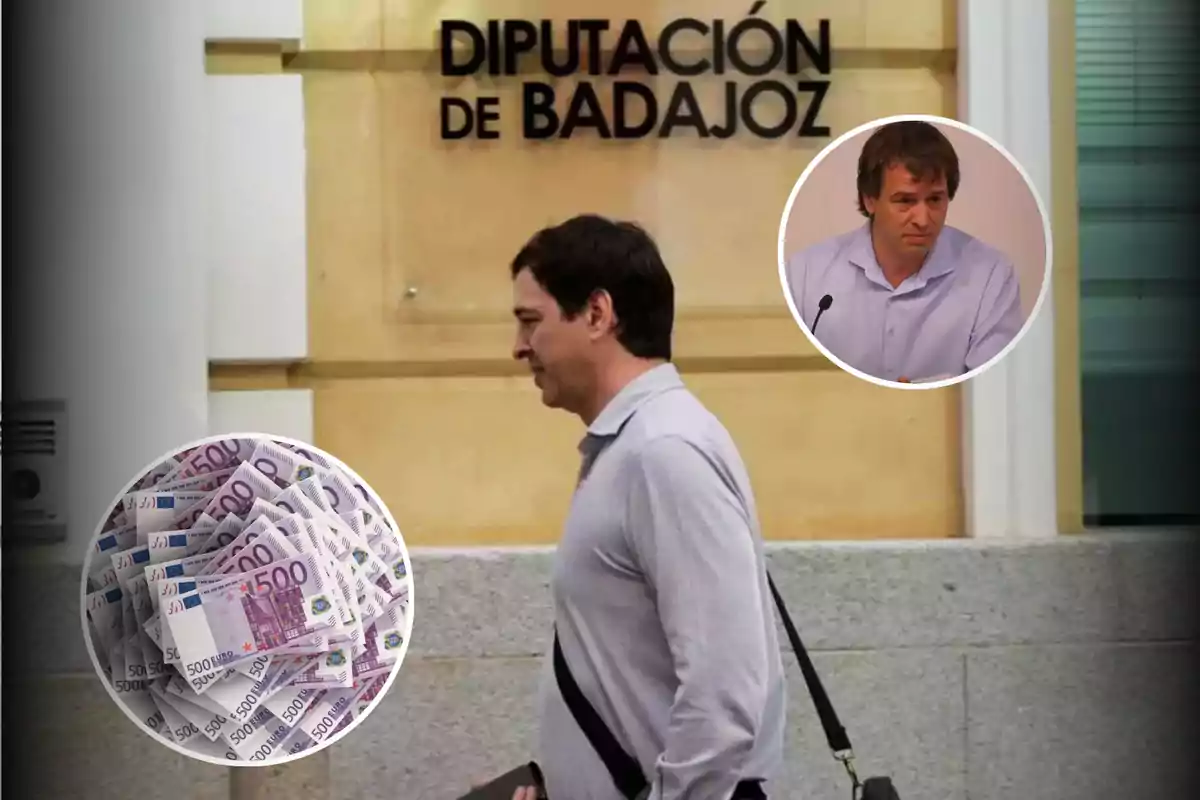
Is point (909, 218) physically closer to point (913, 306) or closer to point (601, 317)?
point (913, 306)

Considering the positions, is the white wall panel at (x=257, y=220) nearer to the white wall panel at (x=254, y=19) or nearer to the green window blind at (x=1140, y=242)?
the white wall panel at (x=254, y=19)

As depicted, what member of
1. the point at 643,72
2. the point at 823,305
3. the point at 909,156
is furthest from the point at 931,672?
the point at 643,72

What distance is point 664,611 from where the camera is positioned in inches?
69.7

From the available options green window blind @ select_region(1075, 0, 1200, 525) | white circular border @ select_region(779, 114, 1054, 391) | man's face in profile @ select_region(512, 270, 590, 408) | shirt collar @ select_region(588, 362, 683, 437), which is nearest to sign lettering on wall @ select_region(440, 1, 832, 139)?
white circular border @ select_region(779, 114, 1054, 391)

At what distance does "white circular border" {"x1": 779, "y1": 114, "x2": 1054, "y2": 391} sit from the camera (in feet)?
7.97

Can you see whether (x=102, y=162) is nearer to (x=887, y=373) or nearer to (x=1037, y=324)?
(x=887, y=373)

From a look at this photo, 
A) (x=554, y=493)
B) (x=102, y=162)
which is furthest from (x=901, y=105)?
(x=102, y=162)

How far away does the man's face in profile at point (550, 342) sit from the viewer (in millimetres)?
2066

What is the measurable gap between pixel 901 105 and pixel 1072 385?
629mm

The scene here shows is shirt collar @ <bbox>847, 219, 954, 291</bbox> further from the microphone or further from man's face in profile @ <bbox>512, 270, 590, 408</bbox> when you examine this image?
man's face in profile @ <bbox>512, 270, 590, 408</bbox>

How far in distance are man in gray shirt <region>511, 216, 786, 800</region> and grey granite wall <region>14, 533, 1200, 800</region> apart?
17.7 inches

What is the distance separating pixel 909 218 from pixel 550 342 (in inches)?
30.3

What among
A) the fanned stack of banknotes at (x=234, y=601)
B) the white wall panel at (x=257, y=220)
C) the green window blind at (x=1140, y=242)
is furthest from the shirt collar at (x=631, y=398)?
the green window blind at (x=1140, y=242)

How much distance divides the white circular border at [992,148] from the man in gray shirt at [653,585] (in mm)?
467
